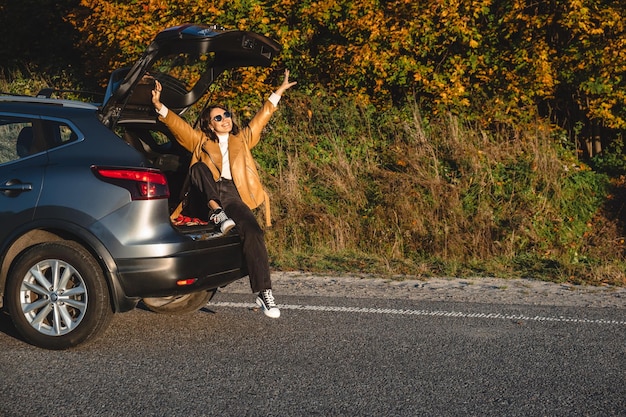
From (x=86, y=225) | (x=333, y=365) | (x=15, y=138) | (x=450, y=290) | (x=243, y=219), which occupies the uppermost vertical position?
(x=15, y=138)

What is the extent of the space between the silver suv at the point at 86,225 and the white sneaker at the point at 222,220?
86mm

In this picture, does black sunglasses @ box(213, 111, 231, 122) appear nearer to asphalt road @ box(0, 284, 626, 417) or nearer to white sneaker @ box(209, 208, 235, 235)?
white sneaker @ box(209, 208, 235, 235)

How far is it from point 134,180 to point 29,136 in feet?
2.97

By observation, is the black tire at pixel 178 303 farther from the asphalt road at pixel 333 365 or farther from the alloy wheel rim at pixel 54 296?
the alloy wheel rim at pixel 54 296

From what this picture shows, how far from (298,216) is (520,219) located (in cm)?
302

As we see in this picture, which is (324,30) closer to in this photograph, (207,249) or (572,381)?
(207,249)

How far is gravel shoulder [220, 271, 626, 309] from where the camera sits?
8.30m

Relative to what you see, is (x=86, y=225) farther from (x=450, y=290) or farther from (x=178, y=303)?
(x=450, y=290)

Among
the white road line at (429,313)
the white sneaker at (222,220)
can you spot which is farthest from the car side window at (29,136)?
the white road line at (429,313)

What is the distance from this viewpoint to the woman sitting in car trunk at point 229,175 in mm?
6672

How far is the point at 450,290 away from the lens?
8883 mm

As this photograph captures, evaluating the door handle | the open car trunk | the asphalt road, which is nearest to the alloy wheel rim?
the asphalt road

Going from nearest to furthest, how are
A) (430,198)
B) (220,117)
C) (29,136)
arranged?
(29,136) < (220,117) < (430,198)

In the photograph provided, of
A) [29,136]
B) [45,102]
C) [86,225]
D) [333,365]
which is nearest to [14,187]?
[29,136]
